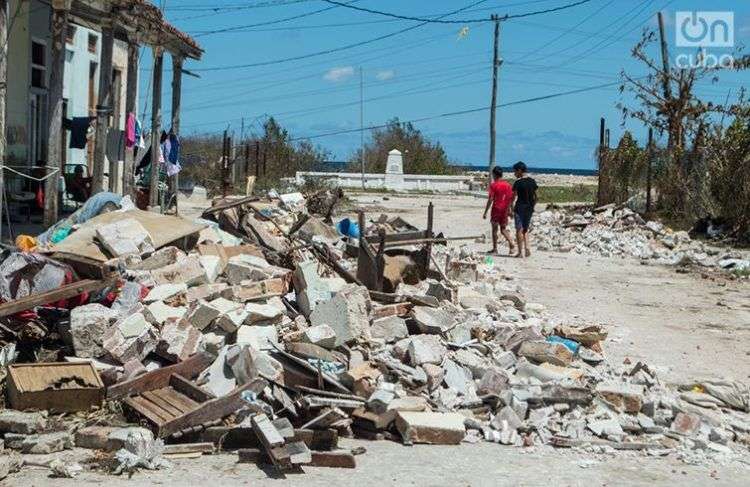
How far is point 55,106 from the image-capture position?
13016 millimetres

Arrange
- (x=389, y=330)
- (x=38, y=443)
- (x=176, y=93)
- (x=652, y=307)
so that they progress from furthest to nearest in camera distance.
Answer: (x=176, y=93), (x=652, y=307), (x=389, y=330), (x=38, y=443)

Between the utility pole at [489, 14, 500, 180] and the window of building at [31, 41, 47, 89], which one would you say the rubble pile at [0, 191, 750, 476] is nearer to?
the window of building at [31, 41, 47, 89]

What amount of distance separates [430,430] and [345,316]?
5.50ft

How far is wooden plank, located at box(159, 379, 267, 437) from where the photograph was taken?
597 centimetres

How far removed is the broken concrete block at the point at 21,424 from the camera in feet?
19.5

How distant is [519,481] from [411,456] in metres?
0.72

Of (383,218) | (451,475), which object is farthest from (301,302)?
(383,218)

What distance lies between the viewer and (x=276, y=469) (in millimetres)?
5590

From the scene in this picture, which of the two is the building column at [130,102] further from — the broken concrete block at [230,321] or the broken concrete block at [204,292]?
the broken concrete block at [230,321]

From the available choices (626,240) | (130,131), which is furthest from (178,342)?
(626,240)

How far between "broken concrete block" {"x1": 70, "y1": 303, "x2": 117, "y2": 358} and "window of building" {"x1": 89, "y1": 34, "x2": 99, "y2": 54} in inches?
572

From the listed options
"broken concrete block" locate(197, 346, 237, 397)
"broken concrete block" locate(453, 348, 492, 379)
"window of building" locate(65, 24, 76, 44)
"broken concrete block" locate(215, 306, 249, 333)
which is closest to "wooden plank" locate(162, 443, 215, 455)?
"broken concrete block" locate(197, 346, 237, 397)

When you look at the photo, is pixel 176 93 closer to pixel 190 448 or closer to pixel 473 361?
pixel 473 361

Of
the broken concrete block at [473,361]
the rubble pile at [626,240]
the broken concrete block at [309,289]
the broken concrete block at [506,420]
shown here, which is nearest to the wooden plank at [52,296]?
the broken concrete block at [309,289]
